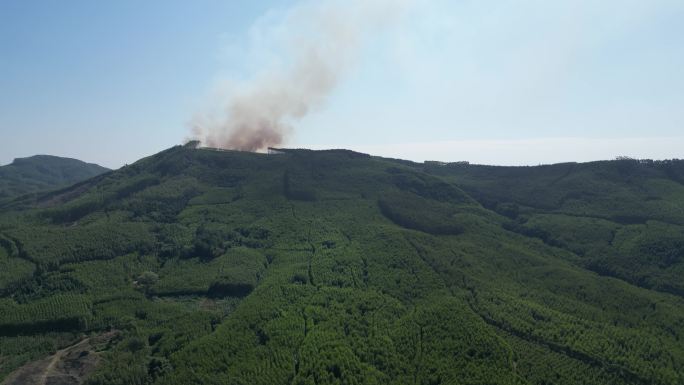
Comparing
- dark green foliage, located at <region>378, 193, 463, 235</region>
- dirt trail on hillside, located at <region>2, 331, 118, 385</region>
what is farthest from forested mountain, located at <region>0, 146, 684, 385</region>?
dark green foliage, located at <region>378, 193, 463, 235</region>

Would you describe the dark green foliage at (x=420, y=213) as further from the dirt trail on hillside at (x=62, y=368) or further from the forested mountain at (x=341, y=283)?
the dirt trail on hillside at (x=62, y=368)

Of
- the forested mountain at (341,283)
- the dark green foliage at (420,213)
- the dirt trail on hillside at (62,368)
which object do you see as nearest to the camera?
the dirt trail on hillside at (62,368)

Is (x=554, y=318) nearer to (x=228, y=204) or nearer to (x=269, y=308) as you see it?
(x=269, y=308)

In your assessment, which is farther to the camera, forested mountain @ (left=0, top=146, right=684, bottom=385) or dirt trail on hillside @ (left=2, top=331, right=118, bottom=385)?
forested mountain @ (left=0, top=146, right=684, bottom=385)

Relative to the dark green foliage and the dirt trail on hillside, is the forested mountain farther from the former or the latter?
the dark green foliage

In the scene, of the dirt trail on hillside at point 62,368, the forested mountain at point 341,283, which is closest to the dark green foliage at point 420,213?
the forested mountain at point 341,283

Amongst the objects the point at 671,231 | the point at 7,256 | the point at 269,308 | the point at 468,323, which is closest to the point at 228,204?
the point at 7,256
